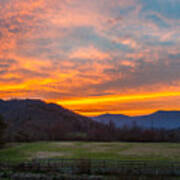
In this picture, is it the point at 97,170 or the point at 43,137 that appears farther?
the point at 43,137

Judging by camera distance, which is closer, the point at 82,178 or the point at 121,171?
the point at 82,178

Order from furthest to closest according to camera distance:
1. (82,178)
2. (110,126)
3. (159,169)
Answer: (110,126)
(159,169)
(82,178)


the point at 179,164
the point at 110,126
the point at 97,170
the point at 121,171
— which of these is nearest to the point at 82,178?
the point at 97,170

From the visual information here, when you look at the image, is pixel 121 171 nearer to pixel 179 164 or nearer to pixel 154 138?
pixel 179 164

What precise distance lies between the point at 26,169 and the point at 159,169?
676 inches

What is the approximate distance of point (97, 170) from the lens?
2945 centimetres

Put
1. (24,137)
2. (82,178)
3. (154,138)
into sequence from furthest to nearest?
(154,138), (24,137), (82,178)

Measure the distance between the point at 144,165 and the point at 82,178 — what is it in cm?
801

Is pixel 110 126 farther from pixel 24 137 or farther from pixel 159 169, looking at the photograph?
pixel 159 169

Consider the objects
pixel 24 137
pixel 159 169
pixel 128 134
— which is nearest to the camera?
pixel 159 169

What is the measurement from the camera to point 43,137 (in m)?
97.4

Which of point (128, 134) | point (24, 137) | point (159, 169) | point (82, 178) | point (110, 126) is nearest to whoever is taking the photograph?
point (82, 178)

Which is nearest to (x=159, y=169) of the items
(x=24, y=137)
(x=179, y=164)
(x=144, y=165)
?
(x=144, y=165)

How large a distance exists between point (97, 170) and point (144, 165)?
19.4 feet
